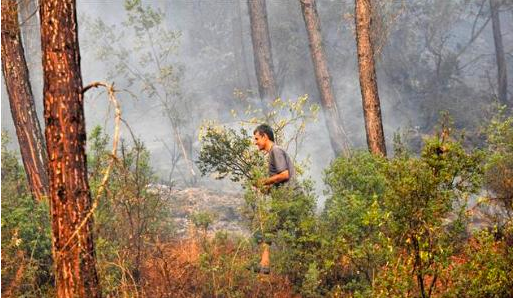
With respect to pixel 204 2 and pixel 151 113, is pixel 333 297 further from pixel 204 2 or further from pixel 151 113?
pixel 204 2

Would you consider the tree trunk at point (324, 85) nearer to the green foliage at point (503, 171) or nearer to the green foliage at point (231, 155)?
the green foliage at point (503, 171)

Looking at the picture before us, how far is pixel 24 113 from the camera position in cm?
991

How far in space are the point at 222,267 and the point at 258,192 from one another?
2.91 feet

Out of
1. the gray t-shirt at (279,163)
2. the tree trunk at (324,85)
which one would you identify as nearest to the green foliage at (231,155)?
the gray t-shirt at (279,163)

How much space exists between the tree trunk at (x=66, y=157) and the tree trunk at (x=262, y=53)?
13293mm

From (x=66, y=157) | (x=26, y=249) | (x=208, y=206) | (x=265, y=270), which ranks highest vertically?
(x=208, y=206)

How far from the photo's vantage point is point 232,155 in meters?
10.1

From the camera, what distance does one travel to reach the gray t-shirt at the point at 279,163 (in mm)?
7867

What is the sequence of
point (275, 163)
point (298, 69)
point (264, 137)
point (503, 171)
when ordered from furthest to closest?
1. point (298, 69)
2. point (503, 171)
3. point (264, 137)
4. point (275, 163)

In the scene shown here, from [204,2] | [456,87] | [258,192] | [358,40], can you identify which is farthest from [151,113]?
[258,192]

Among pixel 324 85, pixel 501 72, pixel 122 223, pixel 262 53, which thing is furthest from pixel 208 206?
pixel 501 72

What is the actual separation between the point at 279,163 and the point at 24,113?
4.16 m

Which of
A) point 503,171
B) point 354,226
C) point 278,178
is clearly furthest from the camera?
point 503,171

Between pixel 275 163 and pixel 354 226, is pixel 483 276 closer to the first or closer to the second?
pixel 354 226
